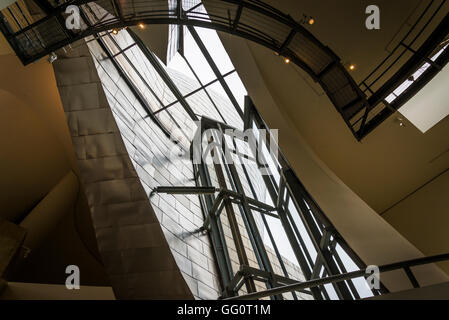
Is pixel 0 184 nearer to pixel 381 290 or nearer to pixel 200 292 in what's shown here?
pixel 200 292

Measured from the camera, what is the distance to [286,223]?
42.5 ft

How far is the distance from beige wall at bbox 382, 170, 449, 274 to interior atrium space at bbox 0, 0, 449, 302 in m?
0.05

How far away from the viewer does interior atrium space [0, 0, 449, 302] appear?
8266 millimetres

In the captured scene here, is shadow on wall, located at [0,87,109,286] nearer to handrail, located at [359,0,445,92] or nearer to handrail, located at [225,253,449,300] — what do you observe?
handrail, located at [225,253,449,300]

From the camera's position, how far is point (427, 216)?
43.4 feet

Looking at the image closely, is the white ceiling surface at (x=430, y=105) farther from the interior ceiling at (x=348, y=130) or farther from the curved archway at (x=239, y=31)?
the curved archway at (x=239, y=31)

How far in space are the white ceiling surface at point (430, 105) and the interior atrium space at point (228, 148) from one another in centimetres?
5

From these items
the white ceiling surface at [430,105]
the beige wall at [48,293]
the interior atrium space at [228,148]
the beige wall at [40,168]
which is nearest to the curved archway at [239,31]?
the interior atrium space at [228,148]

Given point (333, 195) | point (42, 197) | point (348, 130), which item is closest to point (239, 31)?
point (333, 195)

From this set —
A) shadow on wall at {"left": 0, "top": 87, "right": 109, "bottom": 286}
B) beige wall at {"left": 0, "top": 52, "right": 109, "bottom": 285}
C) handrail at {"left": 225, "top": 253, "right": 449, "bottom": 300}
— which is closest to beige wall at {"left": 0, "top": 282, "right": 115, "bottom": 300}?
handrail at {"left": 225, "top": 253, "right": 449, "bottom": 300}

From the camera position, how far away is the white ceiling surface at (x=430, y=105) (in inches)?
406

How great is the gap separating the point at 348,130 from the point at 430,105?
2.76 meters

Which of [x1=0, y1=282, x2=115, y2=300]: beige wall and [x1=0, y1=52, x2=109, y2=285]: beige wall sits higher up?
→ [x1=0, y1=52, x2=109, y2=285]: beige wall
